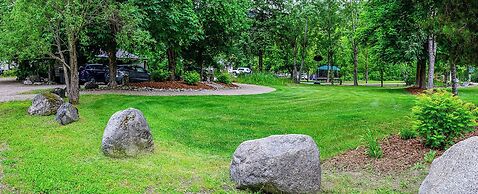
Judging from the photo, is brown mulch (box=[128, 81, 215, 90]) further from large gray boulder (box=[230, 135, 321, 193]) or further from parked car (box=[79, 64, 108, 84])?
large gray boulder (box=[230, 135, 321, 193])

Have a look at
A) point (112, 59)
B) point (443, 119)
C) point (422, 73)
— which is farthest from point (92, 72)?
point (443, 119)

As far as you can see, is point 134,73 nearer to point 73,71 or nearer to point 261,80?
point 261,80

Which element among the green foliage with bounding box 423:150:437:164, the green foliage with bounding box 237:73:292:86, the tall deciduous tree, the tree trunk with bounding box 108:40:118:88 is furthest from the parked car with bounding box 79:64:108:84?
the green foliage with bounding box 423:150:437:164

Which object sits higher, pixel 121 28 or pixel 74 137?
pixel 121 28

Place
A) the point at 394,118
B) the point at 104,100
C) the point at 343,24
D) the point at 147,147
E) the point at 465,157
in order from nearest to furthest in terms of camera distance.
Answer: the point at 465,157 → the point at 147,147 → the point at 394,118 → the point at 104,100 → the point at 343,24

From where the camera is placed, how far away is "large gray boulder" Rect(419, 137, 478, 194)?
3.26m

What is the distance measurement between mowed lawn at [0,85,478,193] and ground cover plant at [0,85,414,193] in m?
0.01

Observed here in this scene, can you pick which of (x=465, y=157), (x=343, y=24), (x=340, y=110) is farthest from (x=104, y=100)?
(x=343, y=24)

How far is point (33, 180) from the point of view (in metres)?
4.82

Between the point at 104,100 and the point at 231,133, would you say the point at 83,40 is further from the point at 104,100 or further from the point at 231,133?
the point at 231,133

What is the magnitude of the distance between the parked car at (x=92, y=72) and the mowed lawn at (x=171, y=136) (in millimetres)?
8403

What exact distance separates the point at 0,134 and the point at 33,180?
11.1 feet

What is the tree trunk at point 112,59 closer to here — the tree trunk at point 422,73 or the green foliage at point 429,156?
the green foliage at point 429,156

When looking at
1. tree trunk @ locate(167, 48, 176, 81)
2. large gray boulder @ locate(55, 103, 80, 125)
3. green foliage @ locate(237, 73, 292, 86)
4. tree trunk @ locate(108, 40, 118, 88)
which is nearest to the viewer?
large gray boulder @ locate(55, 103, 80, 125)
